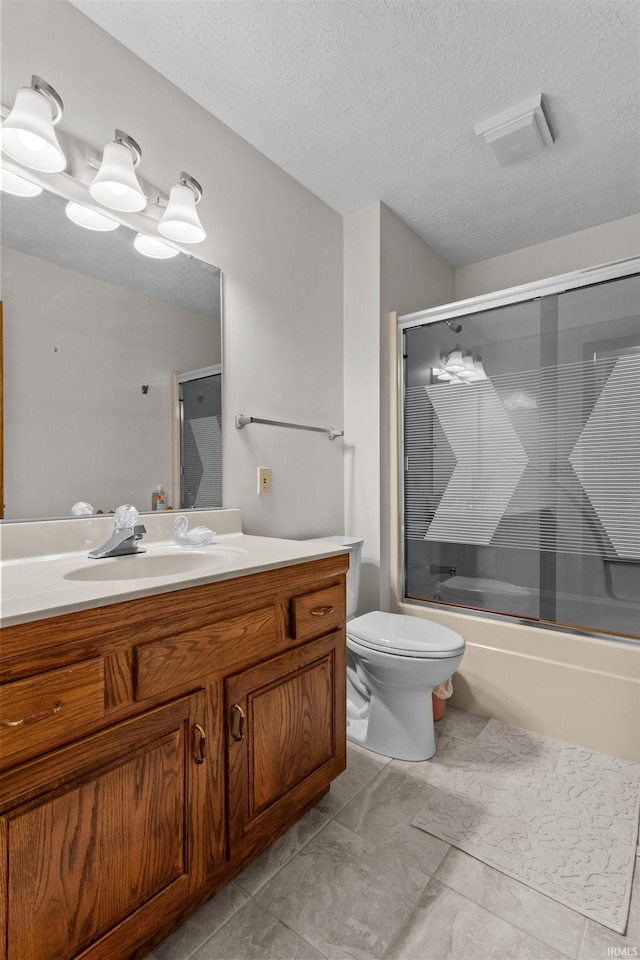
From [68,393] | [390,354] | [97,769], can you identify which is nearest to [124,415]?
[68,393]

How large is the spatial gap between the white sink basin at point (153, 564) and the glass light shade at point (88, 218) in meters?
0.98

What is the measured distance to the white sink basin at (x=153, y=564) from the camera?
3.98 feet

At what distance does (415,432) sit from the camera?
7.99 ft

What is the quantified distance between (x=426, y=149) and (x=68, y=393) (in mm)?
1770

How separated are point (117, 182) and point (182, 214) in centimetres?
23

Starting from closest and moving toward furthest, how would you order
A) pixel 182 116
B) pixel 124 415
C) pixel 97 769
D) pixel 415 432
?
pixel 97 769, pixel 124 415, pixel 182 116, pixel 415 432

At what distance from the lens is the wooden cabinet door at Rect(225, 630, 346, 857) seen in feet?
3.77

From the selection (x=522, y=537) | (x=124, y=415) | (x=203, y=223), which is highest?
(x=203, y=223)

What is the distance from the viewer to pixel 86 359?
1.43 metres

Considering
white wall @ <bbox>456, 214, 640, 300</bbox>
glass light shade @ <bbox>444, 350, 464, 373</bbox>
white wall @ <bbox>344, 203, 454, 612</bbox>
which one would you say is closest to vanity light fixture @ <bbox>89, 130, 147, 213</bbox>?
white wall @ <bbox>344, 203, 454, 612</bbox>

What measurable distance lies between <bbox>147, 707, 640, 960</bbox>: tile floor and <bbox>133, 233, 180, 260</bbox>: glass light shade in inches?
72.7

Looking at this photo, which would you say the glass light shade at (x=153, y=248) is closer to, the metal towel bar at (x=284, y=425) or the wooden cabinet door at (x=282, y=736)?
the metal towel bar at (x=284, y=425)

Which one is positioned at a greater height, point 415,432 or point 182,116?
point 182,116

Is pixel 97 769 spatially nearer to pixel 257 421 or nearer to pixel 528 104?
pixel 257 421
